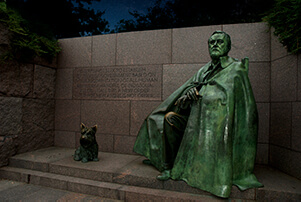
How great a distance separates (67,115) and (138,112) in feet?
6.52

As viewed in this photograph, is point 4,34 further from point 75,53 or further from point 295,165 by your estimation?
point 295,165

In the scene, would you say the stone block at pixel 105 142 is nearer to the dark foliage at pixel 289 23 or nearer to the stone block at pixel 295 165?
the stone block at pixel 295 165

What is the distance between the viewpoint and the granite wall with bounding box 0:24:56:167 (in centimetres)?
400

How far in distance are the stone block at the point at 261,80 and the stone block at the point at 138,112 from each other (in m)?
2.18

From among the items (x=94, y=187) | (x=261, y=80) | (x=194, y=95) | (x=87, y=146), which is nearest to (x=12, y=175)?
(x=87, y=146)

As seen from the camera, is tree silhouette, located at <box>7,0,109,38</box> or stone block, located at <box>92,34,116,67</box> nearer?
stone block, located at <box>92,34,116,67</box>

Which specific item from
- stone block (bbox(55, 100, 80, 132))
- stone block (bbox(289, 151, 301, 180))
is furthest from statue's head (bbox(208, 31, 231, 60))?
stone block (bbox(55, 100, 80, 132))

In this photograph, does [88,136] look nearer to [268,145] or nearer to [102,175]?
[102,175]

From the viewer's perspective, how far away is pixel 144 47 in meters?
4.71

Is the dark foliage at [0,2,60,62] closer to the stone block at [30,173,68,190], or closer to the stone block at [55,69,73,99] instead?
the stone block at [55,69,73,99]

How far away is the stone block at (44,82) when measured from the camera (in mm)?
4727

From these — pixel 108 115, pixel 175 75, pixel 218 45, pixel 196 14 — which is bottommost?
pixel 108 115

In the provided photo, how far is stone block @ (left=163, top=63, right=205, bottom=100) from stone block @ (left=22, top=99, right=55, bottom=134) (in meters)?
3.05

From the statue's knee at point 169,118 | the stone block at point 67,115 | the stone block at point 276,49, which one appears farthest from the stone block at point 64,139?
the stone block at point 276,49
